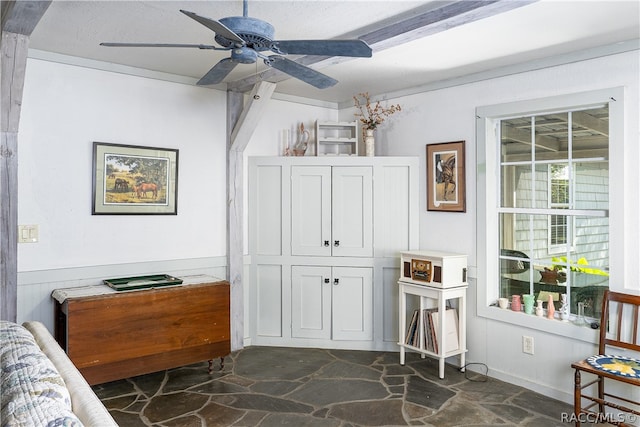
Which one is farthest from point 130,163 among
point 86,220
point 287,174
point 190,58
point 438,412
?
point 438,412

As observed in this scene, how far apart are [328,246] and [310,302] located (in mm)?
568

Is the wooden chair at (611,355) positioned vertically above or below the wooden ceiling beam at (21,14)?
below

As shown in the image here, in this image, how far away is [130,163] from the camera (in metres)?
3.85

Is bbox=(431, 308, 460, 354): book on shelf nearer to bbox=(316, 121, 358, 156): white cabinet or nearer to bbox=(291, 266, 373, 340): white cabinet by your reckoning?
bbox=(291, 266, 373, 340): white cabinet

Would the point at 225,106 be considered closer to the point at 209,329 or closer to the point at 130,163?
the point at 130,163

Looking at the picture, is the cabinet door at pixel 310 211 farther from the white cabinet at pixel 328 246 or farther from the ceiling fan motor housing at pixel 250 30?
the ceiling fan motor housing at pixel 250 30

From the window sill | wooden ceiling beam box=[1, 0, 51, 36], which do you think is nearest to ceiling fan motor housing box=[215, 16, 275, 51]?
wooden ceiling beam box=[1, 0, 51, 36]

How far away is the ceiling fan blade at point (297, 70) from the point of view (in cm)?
216

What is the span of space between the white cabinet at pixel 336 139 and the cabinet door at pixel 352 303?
1197mm

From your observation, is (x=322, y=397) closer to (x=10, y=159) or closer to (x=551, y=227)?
(x=551, y=227)

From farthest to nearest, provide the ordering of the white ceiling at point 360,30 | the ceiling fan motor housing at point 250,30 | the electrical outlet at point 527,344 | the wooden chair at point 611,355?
1. the electrical outlet at point 527,344
2. the wooden chair at point 611,355
3. the white ceiling at point 360,30
4. the ceiling fan motor housing at point 250,30

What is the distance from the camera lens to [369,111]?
4.58 metres

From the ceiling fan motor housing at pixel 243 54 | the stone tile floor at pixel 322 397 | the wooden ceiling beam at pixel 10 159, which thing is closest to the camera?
the ceiling fan motor housing at pixel 243 54

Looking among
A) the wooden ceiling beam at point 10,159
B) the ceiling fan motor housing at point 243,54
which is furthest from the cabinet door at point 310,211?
the ceiling fan motor housing at point 243,54
